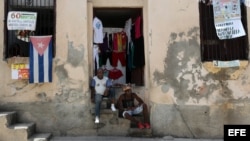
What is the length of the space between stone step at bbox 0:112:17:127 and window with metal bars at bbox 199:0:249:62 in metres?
4.93

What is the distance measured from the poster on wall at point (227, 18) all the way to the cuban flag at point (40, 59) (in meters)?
4.32

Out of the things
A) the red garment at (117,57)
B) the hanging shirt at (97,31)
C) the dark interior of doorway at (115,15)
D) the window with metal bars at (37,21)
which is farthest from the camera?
the red garment at (117,57)

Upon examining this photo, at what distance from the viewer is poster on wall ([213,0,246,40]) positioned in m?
8.38

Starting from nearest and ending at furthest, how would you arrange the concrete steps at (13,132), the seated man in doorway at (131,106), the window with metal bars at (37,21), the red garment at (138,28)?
the concrete steps at (13,132) < the seated man in doorway at (131,106) < the window with metal bars at (37,21) < the red garment at (138,28)

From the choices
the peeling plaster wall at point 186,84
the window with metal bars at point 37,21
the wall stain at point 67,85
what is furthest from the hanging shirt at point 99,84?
the window with metal bars at point 37,21

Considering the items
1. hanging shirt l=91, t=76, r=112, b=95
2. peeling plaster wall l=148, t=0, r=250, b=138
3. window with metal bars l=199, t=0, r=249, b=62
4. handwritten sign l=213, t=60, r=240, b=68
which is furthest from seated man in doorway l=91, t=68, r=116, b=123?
handwritten sign l=213, t=60, r=240, b=68

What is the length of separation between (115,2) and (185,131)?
3.81 meters

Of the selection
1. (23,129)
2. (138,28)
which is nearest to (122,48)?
(138,28)

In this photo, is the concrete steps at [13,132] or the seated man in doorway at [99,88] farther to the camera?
the seated man in doorway at [99,88]

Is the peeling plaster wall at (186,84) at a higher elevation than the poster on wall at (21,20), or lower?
lower

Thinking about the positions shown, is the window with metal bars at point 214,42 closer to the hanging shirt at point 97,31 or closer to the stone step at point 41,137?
the hanging shirt at point 97,31

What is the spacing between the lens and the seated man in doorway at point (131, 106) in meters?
8.18

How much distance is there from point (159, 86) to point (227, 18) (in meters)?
2.47

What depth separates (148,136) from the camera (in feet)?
26.9
